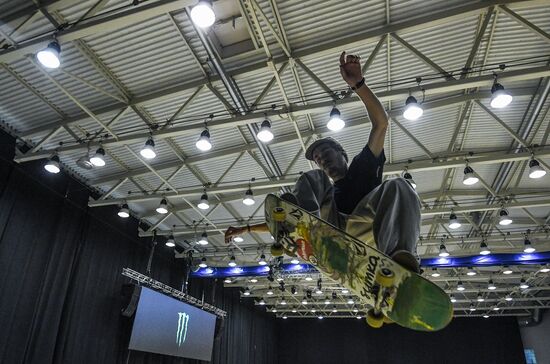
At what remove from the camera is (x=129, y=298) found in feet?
31.9

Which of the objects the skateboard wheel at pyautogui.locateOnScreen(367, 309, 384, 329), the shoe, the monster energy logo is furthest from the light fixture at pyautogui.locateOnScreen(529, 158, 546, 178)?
the monster energy logo

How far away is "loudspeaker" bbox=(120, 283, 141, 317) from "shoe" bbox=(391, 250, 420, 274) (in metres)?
9.53

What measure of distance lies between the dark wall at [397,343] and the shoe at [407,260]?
2134 centimetres

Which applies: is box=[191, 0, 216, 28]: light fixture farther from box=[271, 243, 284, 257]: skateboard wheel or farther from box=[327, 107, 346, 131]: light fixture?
box=[271, 243, 284, 257]: skateboard wheel

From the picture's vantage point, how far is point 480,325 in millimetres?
20219

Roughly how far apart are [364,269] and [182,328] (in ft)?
36.0

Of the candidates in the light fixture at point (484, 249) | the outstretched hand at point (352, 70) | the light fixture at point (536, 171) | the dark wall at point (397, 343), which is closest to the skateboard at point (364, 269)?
the outstretched hand at point (352, 70)

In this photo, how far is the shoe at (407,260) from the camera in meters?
1.61

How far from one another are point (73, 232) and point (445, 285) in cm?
1536

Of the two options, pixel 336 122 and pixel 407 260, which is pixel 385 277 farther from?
pixel 336 122

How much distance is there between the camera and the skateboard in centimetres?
163

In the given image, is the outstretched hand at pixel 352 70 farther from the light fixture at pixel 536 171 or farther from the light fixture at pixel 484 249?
the light fixture at pixel 484 249

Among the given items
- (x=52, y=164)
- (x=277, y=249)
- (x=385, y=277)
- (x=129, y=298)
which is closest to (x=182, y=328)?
(x=129, y=298)

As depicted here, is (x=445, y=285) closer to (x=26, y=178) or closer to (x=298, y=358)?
(x=298, y=358)
